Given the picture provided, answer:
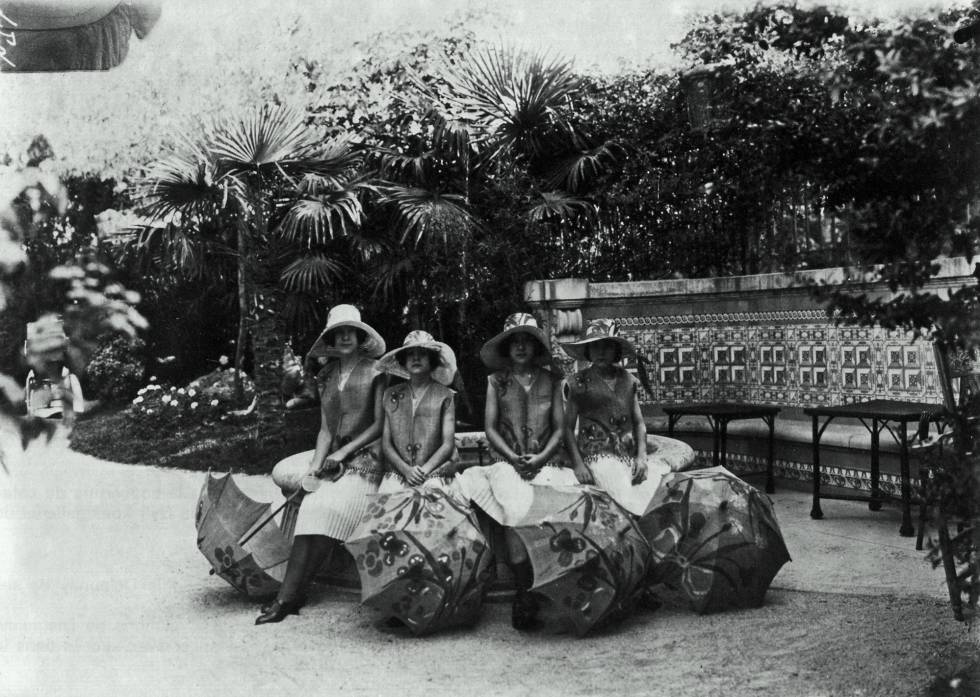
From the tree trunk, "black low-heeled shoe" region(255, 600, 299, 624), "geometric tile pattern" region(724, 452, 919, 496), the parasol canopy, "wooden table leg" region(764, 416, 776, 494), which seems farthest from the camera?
the tree trunk

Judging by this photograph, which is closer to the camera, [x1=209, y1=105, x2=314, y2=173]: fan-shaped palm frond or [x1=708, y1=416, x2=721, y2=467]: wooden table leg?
[x1=708, y1=416, x2=721, y2=467]: wooden table leg

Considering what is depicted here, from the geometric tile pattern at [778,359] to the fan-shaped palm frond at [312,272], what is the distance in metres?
3.09

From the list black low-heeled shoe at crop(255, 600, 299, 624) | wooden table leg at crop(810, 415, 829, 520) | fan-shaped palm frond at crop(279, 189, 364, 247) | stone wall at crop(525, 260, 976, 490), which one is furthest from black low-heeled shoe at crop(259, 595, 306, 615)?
fan-shaped palm frond at crop(279, 189, 364, 247)

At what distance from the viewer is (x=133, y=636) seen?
13.7ft

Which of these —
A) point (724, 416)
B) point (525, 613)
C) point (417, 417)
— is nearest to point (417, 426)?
point (417, 417)

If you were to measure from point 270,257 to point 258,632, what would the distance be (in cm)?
590

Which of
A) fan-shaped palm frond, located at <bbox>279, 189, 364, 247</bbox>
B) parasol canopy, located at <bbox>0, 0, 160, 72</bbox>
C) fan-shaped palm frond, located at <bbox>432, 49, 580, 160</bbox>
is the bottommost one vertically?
parasol canopy, located at <bbox>0, 0, 160, 72</bbox>

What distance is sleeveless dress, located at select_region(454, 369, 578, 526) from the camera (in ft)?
14.9

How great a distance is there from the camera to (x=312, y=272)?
9.39 meters

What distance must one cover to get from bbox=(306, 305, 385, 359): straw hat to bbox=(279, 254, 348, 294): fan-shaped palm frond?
446 cm

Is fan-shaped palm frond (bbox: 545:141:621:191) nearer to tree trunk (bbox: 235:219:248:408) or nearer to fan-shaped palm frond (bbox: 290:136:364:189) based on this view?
fan-shaped palm frond (bbox: 290:136:364:189)

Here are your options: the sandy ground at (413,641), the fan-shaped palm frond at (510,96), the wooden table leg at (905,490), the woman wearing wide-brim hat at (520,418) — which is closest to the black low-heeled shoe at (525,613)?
the sandy ground at (413,641)

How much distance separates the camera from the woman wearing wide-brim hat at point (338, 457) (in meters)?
4.42

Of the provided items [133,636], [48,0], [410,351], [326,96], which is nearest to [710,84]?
[326,96]
